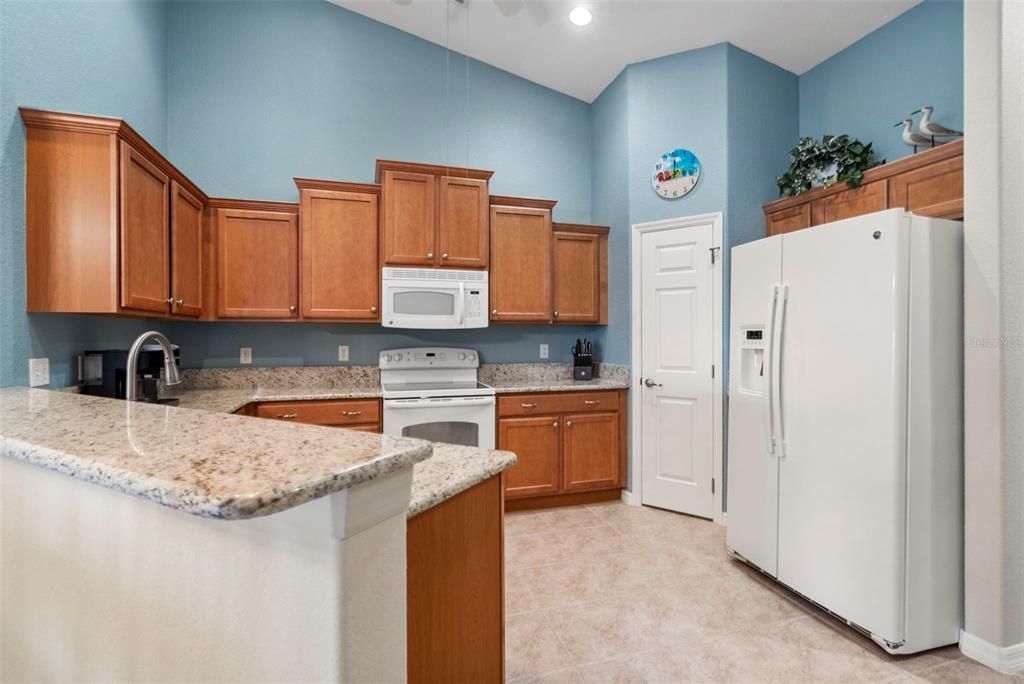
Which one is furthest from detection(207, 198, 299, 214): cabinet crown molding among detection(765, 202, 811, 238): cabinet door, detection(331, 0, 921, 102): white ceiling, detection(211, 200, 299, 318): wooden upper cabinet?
detection(765, 202, 811, 238): cabinet door

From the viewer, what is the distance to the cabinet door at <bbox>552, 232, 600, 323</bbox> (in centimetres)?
373

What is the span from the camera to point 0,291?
5.63 ft

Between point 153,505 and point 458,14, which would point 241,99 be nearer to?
point 458,14

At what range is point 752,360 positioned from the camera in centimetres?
246

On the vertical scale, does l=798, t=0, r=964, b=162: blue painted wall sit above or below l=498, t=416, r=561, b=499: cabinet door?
above

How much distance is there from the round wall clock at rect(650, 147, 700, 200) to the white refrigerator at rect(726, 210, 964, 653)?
1.28 m

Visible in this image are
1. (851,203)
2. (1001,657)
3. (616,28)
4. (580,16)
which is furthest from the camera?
(616,28)

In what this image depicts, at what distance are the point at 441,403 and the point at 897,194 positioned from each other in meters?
2.91

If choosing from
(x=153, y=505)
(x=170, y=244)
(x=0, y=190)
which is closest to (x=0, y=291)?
(x=0, y=190)

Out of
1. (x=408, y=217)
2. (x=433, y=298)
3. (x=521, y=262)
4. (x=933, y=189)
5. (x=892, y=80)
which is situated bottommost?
(x=433, y=298)

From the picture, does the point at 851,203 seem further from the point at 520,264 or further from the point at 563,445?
the point at 563,445

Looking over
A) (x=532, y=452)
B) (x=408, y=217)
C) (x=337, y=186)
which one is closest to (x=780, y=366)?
(x=532, y=452)

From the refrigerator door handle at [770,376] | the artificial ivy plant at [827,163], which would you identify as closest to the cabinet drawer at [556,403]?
the refrigerator door handle at [770,376]

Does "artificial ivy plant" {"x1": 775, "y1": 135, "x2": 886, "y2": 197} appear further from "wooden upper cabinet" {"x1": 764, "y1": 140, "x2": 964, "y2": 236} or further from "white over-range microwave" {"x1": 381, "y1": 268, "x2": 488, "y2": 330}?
"white over-range microwave" {"x1": 381, "y1": 268, "x2": 488, "y2": 330}
